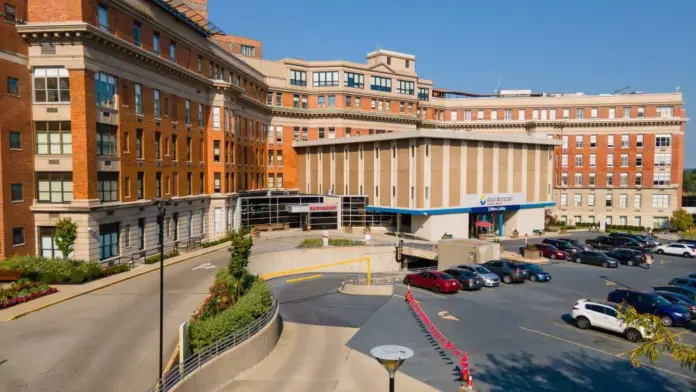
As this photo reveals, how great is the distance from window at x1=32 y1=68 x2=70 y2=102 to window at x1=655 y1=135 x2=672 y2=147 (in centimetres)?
8557

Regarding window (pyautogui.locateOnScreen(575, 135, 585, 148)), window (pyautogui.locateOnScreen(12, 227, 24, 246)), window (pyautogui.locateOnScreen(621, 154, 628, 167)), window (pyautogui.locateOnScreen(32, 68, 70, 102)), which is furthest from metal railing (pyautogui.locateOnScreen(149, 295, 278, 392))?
window (pyautogui.locateOnScreen(621, 154, 628, 167))

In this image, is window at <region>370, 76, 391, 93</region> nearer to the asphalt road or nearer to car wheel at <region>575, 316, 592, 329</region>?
the asphalt road

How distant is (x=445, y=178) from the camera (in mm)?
57875

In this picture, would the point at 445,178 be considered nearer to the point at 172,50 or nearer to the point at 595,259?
the point at 595,259

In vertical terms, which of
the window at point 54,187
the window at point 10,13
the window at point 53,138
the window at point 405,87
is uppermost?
the window at point 405,87

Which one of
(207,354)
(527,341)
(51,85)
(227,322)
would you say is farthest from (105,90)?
(527,341)

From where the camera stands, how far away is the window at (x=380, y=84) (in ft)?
257

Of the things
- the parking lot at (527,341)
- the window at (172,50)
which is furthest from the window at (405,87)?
the parking lot at (527,341)

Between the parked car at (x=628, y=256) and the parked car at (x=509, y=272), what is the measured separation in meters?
13.6

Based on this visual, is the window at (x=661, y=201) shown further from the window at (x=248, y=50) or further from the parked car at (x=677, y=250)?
the window at (x=248, y=50)

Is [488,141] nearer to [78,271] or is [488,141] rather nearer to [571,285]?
[571,285]

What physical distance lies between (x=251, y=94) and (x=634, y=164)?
64.2 m

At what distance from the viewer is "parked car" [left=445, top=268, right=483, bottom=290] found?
3568 centimetres

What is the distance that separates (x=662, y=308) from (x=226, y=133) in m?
45.0
